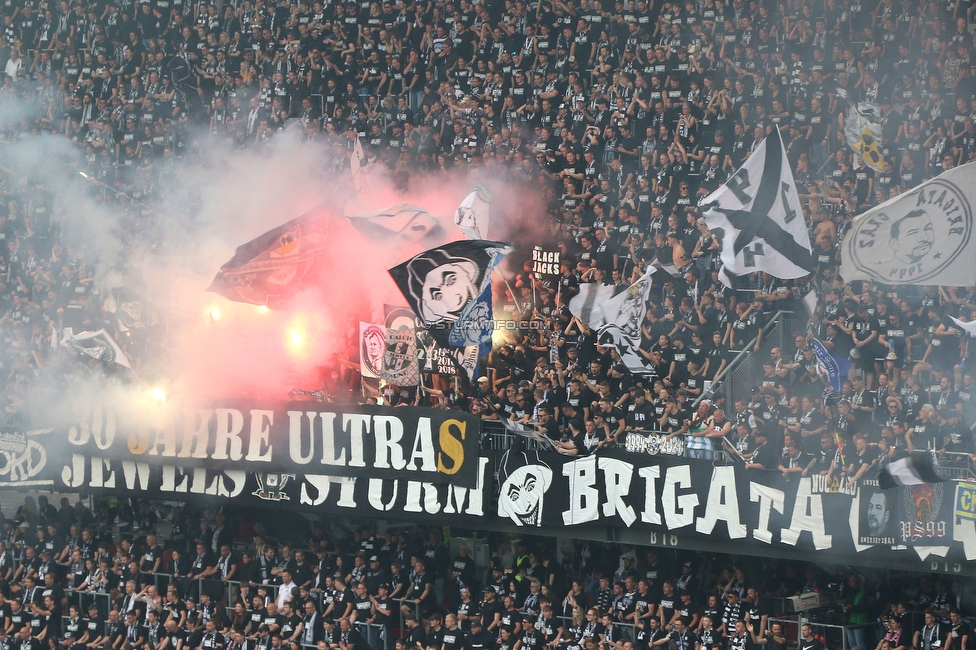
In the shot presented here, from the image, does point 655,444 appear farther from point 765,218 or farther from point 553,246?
point 553,246

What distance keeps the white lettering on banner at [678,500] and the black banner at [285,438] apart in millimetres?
2399

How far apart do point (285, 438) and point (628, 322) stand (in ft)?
15.1

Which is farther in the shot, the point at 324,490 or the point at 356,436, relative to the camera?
the point at 324,490

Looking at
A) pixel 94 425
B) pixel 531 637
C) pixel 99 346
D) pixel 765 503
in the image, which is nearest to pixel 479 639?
pixel 531 637

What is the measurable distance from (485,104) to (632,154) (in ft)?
8.67

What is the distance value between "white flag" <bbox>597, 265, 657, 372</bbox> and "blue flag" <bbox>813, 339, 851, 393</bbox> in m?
2.16

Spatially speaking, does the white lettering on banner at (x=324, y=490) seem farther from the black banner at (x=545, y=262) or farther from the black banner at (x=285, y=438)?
the black banner at (x=545, y=262)

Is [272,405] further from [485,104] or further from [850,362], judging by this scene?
[850,362]

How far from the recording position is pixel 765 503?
44.4 ft

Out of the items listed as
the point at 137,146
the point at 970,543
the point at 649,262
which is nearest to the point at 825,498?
the point at 970,543

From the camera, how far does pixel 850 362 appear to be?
14180mm

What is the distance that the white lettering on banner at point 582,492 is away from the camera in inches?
576

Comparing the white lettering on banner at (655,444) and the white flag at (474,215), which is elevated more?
the white flag at (474,215)

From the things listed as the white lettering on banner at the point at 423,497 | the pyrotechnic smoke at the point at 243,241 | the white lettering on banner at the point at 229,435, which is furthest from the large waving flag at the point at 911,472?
the white lettering on banner at the point at 229,435
